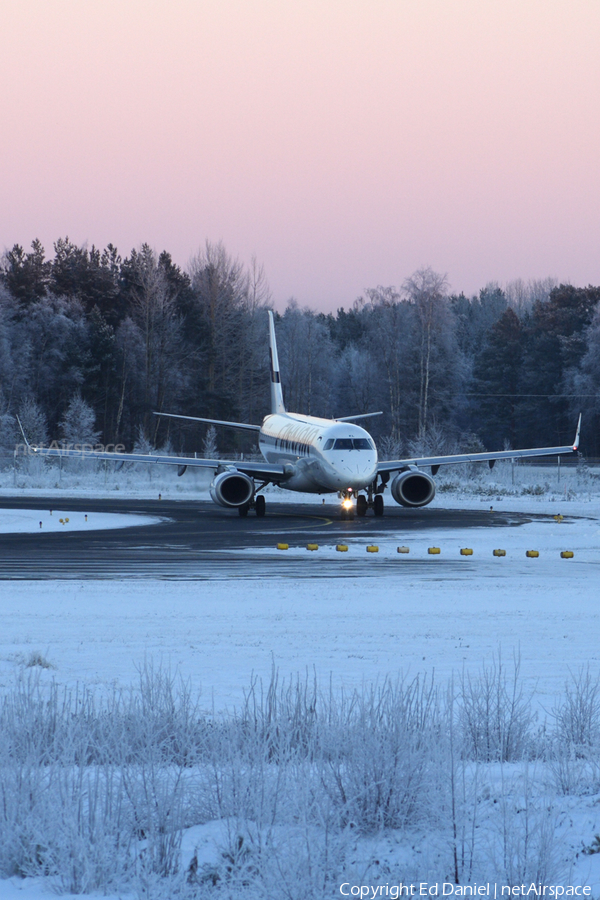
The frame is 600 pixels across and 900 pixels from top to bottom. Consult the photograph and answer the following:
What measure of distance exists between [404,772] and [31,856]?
6.89ft

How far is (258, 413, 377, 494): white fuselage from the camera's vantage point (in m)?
35.7

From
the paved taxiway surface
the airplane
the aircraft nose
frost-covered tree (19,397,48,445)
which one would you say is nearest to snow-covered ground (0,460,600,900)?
the paved taxiway surface

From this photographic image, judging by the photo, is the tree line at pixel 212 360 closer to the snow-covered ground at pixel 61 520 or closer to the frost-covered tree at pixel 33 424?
the frost-covered tree at pixel 33 424

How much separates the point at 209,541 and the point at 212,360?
71.6m

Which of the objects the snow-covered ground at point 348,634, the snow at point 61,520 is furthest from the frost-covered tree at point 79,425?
the snow-covered ground at point 348,634

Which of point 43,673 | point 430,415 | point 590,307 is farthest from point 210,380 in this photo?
point 43,673

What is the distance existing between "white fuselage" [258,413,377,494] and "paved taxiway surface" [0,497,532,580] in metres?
1.32

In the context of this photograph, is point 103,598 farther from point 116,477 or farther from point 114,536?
point 116,477

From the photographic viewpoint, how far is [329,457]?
3588 cm

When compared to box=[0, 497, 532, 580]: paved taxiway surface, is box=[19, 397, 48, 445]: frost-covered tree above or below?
above

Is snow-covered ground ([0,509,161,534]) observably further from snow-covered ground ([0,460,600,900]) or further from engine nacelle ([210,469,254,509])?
snow-covered ground ([0,460,600,900])

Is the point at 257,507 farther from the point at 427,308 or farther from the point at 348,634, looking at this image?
the point at 427,308

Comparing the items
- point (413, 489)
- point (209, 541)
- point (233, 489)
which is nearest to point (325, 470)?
point (233, 489)

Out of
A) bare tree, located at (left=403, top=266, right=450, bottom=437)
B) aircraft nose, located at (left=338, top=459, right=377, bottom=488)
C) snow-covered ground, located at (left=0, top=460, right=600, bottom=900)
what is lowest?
snow-covered ground, located at (left=0, top=460, right=600, bottom=900)
